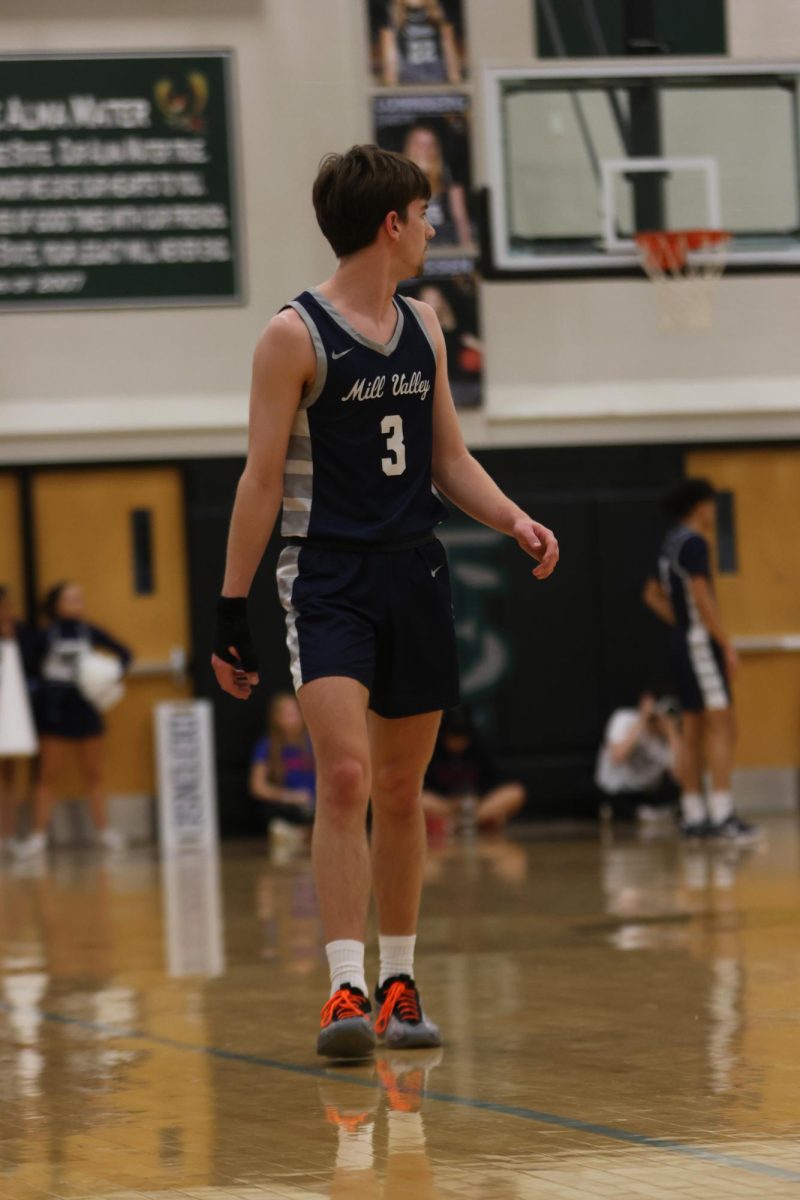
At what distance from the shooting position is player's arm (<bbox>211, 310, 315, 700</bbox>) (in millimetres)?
4352

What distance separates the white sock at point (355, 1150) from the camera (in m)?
3.27

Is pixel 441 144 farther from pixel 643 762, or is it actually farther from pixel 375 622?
pixel 375 622

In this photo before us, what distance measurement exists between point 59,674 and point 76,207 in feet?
10.6

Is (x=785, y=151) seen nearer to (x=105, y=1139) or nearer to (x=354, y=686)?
(x=354, y=686)

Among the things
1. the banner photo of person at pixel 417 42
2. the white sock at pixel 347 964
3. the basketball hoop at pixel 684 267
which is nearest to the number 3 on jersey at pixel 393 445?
the white sock at pixel 347 964

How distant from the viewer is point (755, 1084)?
149 inches

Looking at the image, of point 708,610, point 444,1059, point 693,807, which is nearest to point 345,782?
point 444,1059

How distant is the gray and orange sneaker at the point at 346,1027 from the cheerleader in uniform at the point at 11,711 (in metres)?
9.39

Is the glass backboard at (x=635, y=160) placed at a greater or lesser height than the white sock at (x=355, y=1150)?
greater

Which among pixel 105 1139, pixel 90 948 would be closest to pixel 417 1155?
pixel 105 1139

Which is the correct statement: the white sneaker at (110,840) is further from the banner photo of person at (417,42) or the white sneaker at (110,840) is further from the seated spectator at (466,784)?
the banner photo of person at (417,42)

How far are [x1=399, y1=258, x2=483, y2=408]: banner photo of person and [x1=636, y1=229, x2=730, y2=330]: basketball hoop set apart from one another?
1.29m

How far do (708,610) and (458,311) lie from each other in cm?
406

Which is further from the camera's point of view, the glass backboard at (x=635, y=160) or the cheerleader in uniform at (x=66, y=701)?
the cheerleader in uniform at (x=66, y=701)
